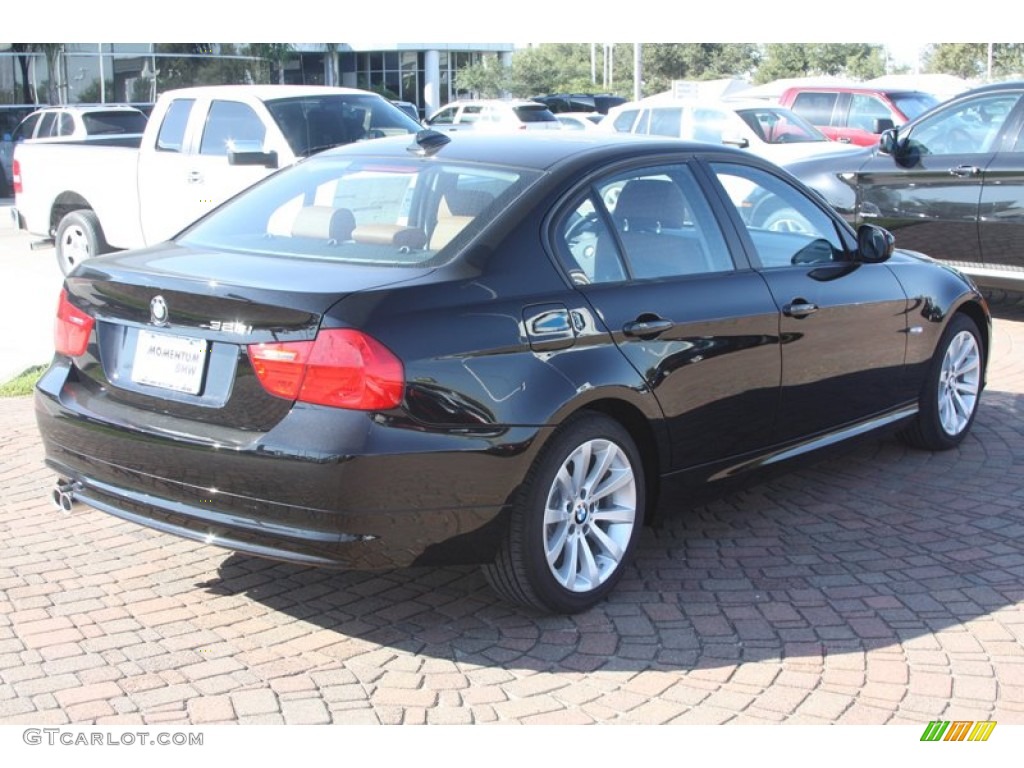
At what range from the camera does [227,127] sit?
11.8m

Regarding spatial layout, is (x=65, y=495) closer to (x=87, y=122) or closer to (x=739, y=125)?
(x=739, y=125)

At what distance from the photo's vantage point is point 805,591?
4.88 metres

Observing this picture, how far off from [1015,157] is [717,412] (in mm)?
6158

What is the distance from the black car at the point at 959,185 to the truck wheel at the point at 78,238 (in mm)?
7298

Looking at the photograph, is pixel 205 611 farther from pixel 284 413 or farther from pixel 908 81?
pixel 908 81

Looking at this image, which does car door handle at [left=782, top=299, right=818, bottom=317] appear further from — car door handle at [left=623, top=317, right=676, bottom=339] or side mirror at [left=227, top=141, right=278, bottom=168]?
side mirror at [left=227, top=141, right=278, bottom=168]

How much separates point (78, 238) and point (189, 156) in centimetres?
193

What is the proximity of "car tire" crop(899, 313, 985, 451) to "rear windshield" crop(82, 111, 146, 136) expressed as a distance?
18051 mm

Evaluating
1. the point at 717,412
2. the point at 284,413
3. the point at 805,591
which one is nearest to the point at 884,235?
the point at 717,412

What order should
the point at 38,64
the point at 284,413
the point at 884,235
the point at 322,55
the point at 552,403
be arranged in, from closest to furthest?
the point at 284,413 → the point at 552,403 → the point at 884,235 → the point at 38,64 → the point at 322,55

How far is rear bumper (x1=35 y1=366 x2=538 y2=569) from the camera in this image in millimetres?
3971

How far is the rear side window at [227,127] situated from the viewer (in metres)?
11.6

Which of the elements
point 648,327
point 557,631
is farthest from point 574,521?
point 648,327

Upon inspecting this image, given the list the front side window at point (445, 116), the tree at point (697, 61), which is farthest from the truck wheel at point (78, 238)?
the tree at point (697, 61)
